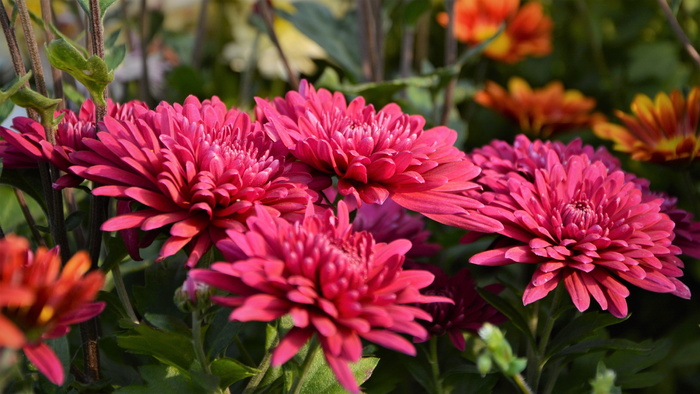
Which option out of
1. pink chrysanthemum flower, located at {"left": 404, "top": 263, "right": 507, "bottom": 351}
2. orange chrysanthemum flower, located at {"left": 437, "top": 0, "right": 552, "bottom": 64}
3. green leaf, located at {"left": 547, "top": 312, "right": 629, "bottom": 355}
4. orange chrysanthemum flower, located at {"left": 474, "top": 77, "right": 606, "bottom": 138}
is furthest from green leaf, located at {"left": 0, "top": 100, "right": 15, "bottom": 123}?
orange chrysanthemum flower, located at {"left": 437, "top": 0, "right": 552, "bottom": 64}

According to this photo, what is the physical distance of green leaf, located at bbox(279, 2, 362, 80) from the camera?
915 mm

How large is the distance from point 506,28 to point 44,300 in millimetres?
934

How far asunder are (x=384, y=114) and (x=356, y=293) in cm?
21

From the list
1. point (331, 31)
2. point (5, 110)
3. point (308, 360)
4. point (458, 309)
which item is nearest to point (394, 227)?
point (458, 309)

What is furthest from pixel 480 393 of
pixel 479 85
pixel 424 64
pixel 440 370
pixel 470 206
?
pixel 479 85

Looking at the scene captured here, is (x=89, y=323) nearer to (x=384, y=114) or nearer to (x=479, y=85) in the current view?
(x=384, y=114)

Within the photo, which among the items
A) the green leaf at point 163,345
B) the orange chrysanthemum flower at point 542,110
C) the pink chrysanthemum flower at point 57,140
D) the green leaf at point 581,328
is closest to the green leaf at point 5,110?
the pink chrysanthemum flower at point 57,140

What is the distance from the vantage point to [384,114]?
0.54m

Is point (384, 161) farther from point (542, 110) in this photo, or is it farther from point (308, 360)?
point (542, 110)

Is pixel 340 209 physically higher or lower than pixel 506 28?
higher

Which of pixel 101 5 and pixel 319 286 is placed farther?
pixel 101 5

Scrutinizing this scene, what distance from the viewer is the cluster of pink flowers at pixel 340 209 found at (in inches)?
14.9

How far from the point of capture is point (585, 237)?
48 cm

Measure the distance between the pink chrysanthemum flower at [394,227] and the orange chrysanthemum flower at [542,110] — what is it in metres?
0.35
